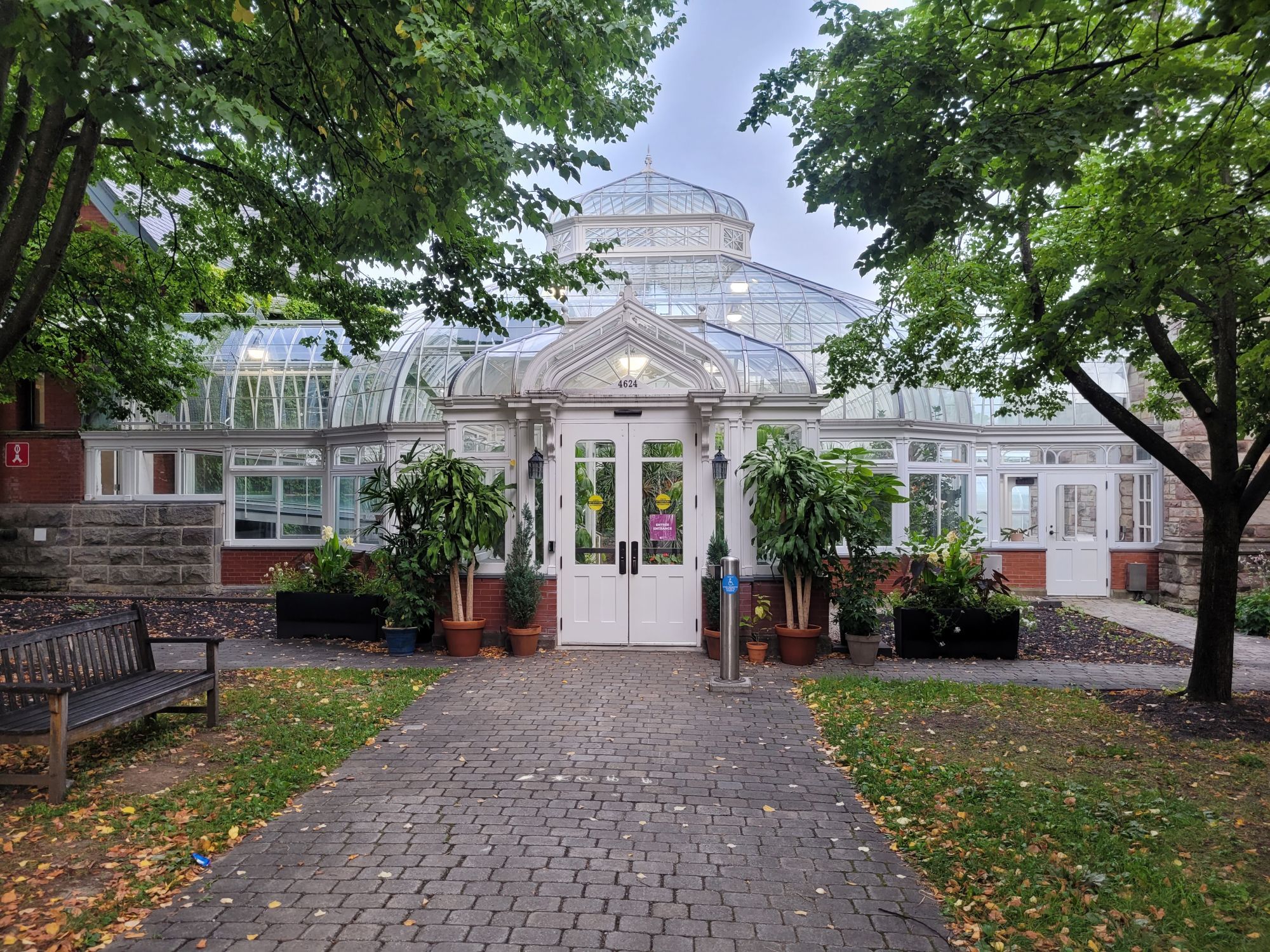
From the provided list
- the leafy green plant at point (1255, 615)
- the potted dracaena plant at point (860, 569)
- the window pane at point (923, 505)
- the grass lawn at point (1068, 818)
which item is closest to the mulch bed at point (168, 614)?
the potted dracaena plant at point (860, 569)

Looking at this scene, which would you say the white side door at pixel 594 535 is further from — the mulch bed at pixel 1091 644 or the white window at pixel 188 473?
the white window at pixel 188 473

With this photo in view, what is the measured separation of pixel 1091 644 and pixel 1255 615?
11.3 feet

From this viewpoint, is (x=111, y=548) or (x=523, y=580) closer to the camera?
(x=523, y=580)

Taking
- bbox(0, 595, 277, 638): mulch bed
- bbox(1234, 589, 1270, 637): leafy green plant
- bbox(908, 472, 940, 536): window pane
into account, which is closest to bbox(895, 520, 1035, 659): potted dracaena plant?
bbox(1234, 589, 1270, 637): leafy green plant

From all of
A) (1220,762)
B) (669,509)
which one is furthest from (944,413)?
(1220,762)

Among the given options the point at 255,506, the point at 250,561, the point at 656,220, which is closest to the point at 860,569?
the point at 656,220

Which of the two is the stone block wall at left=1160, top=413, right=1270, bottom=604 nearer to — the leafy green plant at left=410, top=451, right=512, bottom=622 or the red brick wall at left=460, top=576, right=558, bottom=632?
the red brick wall at left=460, top=576, right=558, bottom=632

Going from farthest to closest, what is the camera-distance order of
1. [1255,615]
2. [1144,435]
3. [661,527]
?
[1255,615]
[661,527]
[1144,435]

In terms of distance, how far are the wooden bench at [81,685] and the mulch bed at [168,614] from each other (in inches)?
194

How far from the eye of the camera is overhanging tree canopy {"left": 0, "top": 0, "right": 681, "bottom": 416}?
3.99 m

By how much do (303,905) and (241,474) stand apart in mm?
13717

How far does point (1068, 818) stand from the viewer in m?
4.48

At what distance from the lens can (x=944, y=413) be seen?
14984 millimetres

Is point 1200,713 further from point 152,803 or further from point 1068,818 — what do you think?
point 152,803
